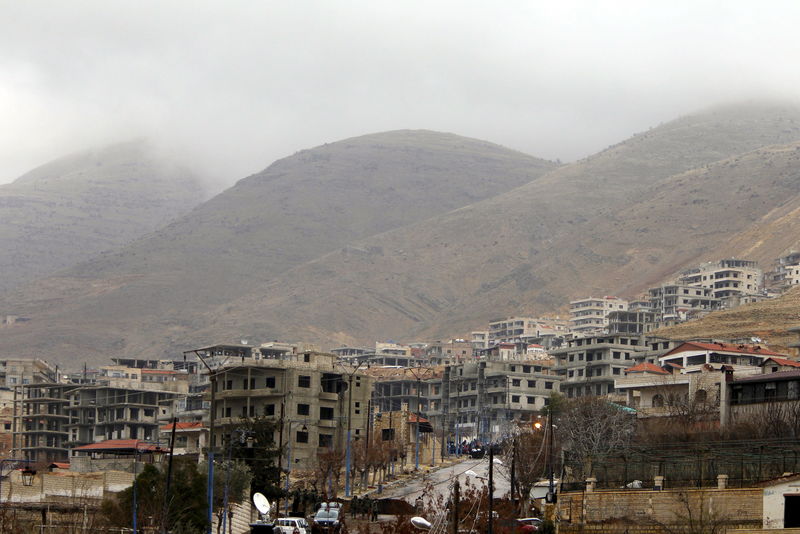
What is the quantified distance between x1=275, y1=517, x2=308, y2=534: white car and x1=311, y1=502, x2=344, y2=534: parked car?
2209 millimetres

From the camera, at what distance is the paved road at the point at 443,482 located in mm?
87125

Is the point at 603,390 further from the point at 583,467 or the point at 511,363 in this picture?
the point at 583,467

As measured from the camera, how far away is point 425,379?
611 feet

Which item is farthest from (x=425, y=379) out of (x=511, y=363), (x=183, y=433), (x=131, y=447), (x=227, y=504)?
(x=227, y=504)

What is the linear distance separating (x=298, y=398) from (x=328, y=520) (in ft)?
178

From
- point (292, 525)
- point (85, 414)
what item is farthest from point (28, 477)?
point (85, 414)

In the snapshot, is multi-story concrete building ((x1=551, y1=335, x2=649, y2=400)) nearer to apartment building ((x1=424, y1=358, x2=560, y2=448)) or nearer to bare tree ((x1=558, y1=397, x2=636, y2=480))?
apartment building ((x1=424, y1=358, x2=560, y2=448))

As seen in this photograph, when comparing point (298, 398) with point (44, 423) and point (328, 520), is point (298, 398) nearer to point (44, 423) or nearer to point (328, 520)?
point (44, 423)

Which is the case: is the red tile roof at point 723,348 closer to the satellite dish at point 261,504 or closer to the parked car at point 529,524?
the parked car at point 529,524

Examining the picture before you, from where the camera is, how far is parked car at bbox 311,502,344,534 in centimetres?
6706

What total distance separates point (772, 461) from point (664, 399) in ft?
151

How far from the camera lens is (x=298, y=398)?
4852 inches

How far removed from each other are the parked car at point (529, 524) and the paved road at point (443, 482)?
13525mm

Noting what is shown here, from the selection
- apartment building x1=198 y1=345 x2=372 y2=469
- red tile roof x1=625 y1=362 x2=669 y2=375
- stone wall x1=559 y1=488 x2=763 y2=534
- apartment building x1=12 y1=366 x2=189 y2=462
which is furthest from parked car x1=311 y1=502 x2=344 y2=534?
apartment building x1=12 y1=366 x2=189 y2=462
